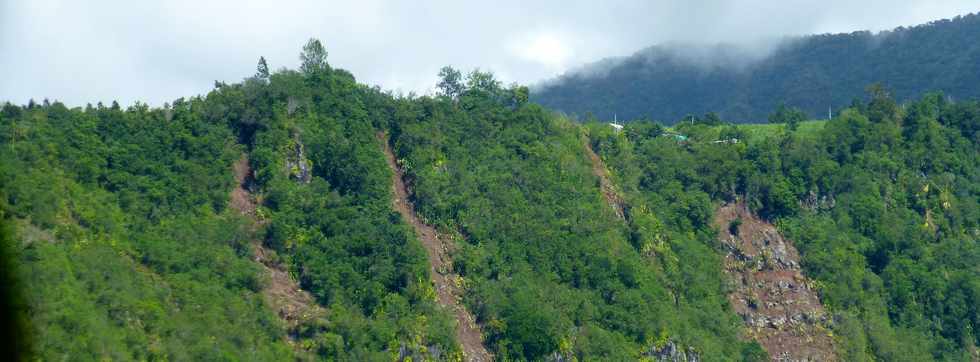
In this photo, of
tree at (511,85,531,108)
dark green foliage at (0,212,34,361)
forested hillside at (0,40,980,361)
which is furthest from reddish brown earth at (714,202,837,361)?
dark green foliage at (0,212,34,361)

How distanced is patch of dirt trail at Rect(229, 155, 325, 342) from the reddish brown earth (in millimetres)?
24170

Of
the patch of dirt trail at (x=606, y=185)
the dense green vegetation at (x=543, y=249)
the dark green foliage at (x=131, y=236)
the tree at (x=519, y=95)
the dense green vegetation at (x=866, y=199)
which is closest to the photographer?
the dark green foliage at (x=131, y=236)

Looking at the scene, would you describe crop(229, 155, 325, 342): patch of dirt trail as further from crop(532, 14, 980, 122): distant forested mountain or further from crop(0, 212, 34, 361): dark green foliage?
crop(532, 14, 980, 122): distant forested mountain

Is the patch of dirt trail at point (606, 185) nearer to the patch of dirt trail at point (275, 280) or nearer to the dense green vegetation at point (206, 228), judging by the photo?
the dense green vegetation at point (206, 228)

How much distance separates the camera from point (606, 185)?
70312 mm

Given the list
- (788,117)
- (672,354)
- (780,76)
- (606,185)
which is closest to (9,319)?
(672,354)

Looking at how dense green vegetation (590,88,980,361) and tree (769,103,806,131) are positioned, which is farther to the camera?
tree (769,103,806,131)

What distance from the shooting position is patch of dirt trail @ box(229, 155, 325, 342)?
51906mm

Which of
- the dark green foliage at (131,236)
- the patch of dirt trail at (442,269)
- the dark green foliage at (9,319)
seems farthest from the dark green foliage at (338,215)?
the dark green foliage at (9,319)

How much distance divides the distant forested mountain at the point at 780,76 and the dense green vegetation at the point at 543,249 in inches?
1876

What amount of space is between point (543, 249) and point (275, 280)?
46.9 feet

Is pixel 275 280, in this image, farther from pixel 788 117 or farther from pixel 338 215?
pixel 788 117

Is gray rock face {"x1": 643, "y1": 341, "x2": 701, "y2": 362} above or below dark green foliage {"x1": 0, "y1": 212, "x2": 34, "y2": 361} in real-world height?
below

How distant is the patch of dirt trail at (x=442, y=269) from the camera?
184ft
